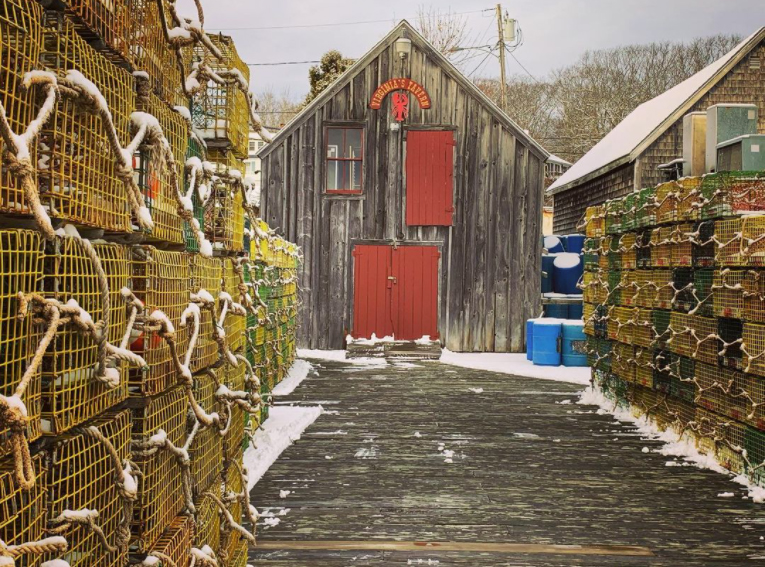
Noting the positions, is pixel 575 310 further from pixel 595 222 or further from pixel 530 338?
pixel 595 222

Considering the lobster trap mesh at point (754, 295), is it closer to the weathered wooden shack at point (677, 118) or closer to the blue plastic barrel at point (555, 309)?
the blue plastic barrel at point (555, 309)

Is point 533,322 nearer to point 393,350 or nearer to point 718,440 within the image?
point 393,350

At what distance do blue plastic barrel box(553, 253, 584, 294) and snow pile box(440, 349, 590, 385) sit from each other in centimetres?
197

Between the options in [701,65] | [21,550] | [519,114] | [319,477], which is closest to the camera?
[21,550]

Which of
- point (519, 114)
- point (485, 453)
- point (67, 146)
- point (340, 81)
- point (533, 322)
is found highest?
point (519, 114)

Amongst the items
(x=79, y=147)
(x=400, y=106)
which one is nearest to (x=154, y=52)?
(x=79, y=147)

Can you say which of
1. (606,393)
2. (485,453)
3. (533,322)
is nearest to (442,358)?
(533,322)

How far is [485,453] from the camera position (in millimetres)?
6543

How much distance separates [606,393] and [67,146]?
27.9 ft

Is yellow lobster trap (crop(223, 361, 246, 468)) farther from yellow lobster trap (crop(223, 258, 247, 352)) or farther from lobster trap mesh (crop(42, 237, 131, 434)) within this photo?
lobster trap mesh (crop(42, 237, 131, 434))

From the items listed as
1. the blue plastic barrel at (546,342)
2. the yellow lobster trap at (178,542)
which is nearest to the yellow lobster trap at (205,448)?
the yellow lobster trap at (178,542)

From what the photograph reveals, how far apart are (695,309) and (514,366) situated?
Answer: 22.8 feet

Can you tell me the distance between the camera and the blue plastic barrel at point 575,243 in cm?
1753

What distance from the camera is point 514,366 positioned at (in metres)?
13.0
